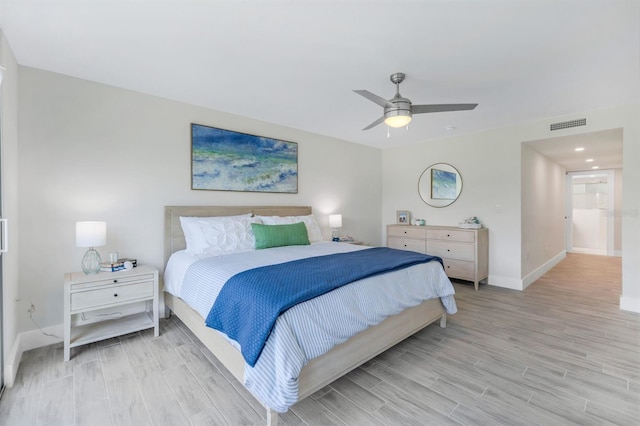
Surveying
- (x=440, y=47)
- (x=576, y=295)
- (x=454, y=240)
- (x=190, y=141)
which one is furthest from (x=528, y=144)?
(x=190, y=141)

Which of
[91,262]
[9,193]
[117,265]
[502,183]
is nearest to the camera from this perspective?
[9,193]

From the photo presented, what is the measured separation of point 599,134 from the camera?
377cm

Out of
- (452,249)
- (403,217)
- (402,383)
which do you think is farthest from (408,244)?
(402,383)

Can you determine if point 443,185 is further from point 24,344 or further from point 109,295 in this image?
point 24,344

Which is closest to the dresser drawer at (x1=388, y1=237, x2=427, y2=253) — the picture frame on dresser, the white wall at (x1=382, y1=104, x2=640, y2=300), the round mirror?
the picture frame on dresser

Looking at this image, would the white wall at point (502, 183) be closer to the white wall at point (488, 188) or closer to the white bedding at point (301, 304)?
the white wall at point (488, 188)

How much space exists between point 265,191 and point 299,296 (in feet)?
8.65

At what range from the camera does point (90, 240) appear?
2.49 m

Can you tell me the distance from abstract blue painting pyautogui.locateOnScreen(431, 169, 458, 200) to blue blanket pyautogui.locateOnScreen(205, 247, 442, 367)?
3.00m

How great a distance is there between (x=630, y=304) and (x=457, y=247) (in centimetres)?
196

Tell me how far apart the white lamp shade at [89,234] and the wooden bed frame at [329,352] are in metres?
0.72

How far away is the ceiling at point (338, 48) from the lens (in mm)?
1832

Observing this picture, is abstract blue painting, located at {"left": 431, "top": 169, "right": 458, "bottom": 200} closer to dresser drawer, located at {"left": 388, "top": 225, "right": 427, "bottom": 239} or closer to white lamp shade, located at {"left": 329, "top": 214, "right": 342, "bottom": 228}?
dresser drawer, located at {"left": 388, "top": 225, "right": 427, "bottom": 239}

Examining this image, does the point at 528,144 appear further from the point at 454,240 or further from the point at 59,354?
the point at 59,354
